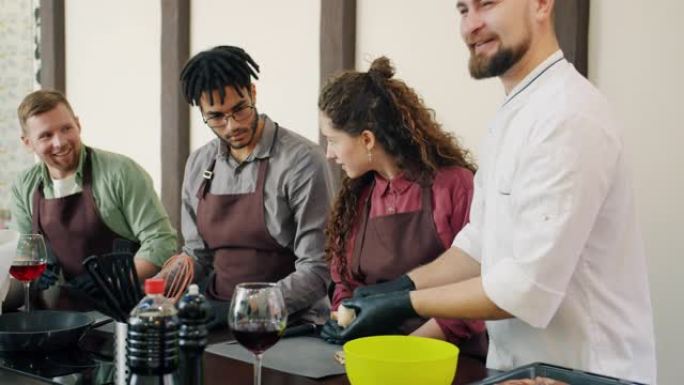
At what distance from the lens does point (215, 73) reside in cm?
284

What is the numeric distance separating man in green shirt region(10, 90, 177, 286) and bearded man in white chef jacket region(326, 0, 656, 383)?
164cm

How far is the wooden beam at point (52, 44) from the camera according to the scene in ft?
17.7

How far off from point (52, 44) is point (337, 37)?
7.90 ft

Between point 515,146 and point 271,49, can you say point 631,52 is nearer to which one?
point 515,146

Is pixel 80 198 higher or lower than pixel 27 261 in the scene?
higher

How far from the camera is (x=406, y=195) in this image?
264 centimetres

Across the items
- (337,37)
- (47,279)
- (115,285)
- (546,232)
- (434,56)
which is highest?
(337,37)

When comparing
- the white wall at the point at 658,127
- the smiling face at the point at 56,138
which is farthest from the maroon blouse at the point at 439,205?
the smiling face at the point at 56,138

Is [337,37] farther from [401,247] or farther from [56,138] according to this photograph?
[401,247]

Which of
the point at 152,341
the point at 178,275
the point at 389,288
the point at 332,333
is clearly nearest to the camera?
the point at 152,341

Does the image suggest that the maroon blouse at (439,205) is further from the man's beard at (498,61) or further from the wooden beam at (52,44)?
the wooden beam at (52,44)

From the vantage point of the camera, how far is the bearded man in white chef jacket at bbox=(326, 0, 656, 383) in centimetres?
177

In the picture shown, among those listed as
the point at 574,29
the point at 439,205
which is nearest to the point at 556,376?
the point at 439,205

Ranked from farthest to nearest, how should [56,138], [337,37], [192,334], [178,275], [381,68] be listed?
[337,37] < [56,138] < [381,68] < [178,275] < [192,334]
